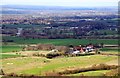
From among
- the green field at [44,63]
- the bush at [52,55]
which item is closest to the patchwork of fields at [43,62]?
the green field at [44,63]

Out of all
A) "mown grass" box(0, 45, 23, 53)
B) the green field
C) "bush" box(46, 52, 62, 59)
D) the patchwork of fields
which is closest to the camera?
the patchwork of fields

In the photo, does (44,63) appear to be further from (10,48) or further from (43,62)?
(10,48)

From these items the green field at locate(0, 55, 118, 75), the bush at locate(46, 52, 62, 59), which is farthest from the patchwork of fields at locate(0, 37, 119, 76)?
the bush at locate(46, 52, 62, 59)

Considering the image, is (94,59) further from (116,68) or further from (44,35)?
(44,35)

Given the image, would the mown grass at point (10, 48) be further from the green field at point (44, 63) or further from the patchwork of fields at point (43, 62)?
the green field at point (44, 63)

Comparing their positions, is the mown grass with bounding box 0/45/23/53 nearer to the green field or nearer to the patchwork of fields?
the patchwork of fields

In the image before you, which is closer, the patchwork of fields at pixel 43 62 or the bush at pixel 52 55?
the patchwork of fields at pixel 43 62

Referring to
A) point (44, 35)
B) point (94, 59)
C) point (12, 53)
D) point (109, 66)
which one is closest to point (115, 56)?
point (94, 59)

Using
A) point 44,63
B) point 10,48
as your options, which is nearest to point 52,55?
point 44,63
